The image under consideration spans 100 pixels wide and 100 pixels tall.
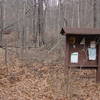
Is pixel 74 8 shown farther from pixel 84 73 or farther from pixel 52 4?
pixel 84 73

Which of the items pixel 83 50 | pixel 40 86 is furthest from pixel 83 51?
pixel 40 86

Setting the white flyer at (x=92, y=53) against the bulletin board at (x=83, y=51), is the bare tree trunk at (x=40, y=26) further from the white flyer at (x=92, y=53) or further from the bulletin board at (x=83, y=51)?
the white flyer at (x=92, y=53)

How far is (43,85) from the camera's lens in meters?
8.46

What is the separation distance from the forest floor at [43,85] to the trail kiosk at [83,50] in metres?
0.42

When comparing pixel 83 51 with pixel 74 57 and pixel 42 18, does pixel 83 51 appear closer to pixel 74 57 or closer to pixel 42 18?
pixel 74 57

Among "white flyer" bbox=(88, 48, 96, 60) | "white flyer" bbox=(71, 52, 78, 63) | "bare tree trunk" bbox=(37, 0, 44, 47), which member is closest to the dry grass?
"white flyer" bbox=(71, 52, 78, 63)

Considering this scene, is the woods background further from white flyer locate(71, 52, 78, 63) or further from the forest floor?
white flyer locate(71, 52, 78, 63)

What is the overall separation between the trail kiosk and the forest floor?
423 millimetres

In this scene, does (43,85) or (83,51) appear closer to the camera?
(43,85)

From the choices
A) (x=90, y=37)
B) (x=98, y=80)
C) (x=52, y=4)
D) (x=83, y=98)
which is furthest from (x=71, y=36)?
(x=52, y=4)

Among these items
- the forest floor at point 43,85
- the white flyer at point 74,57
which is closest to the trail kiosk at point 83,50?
the white flyer at point 74,57

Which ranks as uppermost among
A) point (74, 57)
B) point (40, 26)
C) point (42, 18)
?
point (42, 18)

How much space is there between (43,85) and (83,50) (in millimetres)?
1958

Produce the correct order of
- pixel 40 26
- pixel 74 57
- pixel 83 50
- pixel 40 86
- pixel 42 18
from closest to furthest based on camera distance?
pixel 40 86
pixel 83 50
pixel 74 57
pixel 40 26
pixel 42 18
